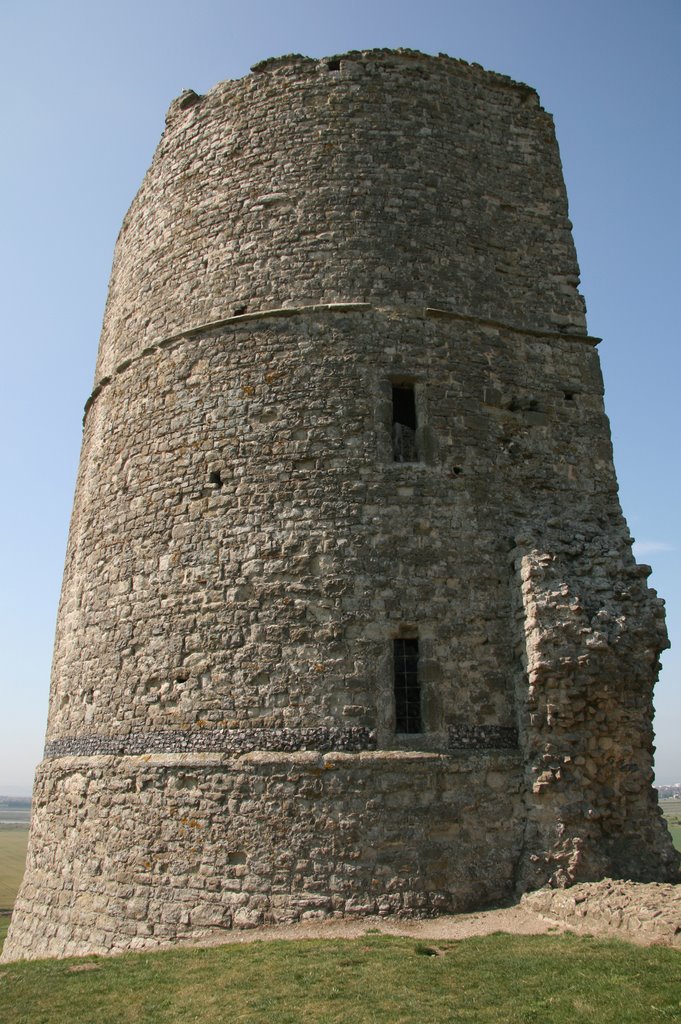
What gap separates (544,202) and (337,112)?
3.29m

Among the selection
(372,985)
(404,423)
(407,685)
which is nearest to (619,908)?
(372,985)

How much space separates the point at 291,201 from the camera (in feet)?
36.6

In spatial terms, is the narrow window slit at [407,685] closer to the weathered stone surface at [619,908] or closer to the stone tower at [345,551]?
the stone tower at [345,551]

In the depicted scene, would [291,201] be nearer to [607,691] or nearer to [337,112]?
[337,112]

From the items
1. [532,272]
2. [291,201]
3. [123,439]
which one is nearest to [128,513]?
[123,439]

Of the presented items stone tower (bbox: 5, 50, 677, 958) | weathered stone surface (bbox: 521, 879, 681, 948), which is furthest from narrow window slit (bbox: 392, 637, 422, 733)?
weathered stone surface (bbox: 521, 879, 681, 948)

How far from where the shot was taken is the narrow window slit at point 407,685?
908cm

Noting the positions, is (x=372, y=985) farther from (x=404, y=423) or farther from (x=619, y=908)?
(x=404, y=423)

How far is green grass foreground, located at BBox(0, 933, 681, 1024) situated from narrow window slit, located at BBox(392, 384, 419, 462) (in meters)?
5.41

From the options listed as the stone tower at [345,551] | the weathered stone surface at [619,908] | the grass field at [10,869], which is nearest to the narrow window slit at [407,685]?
the stone tower at [345,551]

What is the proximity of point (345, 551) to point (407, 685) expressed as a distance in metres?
1.68

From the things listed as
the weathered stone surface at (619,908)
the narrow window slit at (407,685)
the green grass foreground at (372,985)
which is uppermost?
the narrow window slit at (407,685)

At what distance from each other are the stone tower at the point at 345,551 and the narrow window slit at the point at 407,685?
→ 0.03 metres

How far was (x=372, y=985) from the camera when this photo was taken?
6.41 meters
